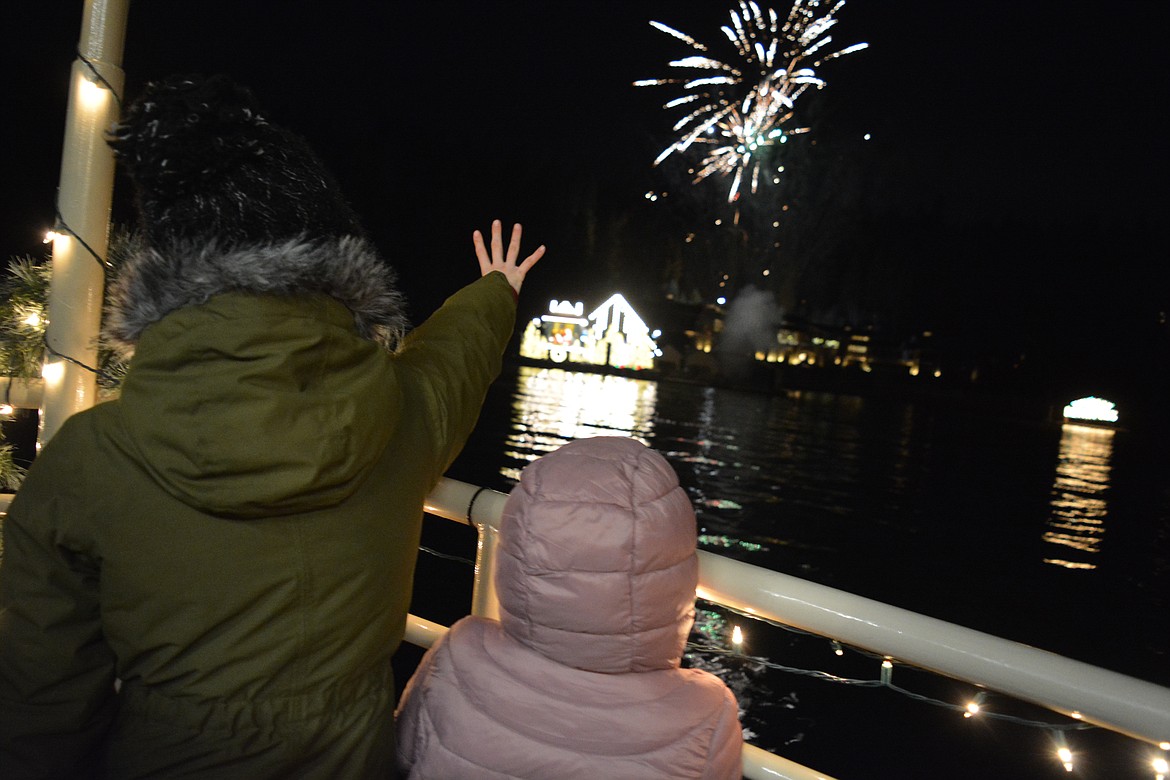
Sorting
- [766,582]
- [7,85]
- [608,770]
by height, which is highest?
[7,85]

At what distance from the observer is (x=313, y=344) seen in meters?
1.06

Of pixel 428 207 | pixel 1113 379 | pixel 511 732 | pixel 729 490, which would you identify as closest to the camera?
pixel 511 732

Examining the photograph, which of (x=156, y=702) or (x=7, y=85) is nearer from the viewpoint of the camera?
(x=156, y=702)

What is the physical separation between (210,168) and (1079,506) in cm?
1835

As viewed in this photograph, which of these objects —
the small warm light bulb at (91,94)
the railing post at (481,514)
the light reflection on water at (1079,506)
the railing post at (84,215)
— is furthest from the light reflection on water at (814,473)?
the small warm light bulb at (91,94)

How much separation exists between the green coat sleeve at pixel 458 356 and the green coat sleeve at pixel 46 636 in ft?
1.78

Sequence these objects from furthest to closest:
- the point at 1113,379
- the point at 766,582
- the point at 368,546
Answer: the point at 1113,379 < the point at 766,582 < the point at 368,546

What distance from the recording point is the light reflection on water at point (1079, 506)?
12023 mm

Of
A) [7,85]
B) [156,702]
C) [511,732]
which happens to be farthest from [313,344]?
[7,85]

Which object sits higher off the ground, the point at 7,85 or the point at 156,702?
the point at 7,85

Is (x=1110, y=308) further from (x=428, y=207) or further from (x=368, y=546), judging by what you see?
(x=368, y=546)

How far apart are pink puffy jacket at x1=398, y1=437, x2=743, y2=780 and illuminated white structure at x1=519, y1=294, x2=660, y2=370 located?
41.5 m

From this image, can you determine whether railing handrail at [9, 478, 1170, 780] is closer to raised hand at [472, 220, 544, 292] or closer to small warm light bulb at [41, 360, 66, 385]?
raised hand at [472, 220, 544, 292]

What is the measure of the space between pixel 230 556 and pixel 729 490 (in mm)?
12661
